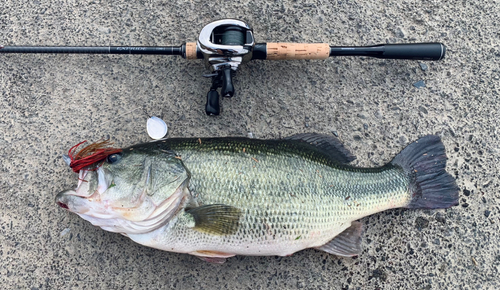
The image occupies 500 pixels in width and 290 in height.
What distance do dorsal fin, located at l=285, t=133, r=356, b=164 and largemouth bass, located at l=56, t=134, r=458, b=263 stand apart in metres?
0.09

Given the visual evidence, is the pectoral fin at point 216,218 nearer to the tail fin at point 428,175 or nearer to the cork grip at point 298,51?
the cork grip at point 298,51

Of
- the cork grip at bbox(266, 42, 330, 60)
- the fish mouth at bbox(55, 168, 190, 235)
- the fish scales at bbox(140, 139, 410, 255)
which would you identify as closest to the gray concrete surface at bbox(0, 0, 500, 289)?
the cork grip at bbox(266, 42, 330, 60)

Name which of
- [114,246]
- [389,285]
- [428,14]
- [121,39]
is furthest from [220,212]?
[428,14]

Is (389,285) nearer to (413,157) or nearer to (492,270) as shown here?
(492,270)

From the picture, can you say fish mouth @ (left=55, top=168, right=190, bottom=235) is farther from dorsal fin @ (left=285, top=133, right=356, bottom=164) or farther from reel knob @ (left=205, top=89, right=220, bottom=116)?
dorsal fin @ (left=285, top=133, right=356, bottom=164)

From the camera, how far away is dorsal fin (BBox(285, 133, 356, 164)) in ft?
7.62

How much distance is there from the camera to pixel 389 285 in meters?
2.42

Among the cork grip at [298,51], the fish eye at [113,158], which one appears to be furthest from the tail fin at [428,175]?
the fish eye at [113,158]

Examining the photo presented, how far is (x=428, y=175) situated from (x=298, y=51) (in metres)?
1.29

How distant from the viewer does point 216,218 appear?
1953mm

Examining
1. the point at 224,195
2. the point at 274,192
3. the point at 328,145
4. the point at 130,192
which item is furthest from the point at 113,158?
the point at 328,145

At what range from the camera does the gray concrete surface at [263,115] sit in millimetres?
2373

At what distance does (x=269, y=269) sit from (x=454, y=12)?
2570 mm

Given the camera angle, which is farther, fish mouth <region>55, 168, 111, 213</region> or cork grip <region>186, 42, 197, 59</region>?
cork grip <region>186, 42, 197, 59</region>
